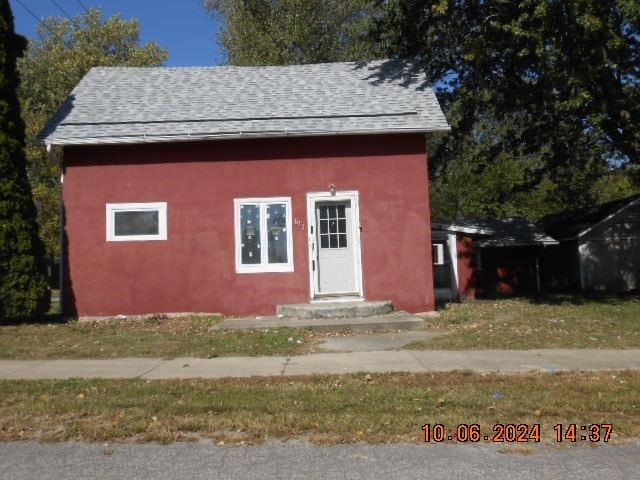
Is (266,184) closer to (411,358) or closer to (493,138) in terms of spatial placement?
(411,358)

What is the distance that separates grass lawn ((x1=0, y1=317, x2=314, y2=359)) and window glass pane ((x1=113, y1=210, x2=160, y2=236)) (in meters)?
1.92

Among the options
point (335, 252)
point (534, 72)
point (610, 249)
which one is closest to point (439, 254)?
point (610, 249)

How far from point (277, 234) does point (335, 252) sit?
129 centimetres

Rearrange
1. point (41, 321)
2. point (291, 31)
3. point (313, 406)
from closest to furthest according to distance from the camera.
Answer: point (313, 406) < point (41, 321) < point (291, 31)

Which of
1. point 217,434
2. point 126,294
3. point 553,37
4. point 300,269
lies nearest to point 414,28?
point 553,37

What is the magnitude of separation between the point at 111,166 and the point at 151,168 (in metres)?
0.86

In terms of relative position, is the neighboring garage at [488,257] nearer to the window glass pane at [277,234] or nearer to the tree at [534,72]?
the tree at [534,72]

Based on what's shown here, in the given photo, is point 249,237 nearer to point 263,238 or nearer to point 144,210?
point 263,238

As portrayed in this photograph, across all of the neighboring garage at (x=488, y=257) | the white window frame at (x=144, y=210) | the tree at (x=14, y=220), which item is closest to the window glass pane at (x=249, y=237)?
the white window frame at (x=144, y=210)

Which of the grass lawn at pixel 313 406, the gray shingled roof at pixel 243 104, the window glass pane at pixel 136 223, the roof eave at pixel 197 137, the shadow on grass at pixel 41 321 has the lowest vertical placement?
the grass lawn at pixel 313 406

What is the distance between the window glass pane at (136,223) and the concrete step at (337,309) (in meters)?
3.33

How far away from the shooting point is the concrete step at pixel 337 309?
39.3 feet

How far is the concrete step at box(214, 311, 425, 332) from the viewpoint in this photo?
36.4ft
